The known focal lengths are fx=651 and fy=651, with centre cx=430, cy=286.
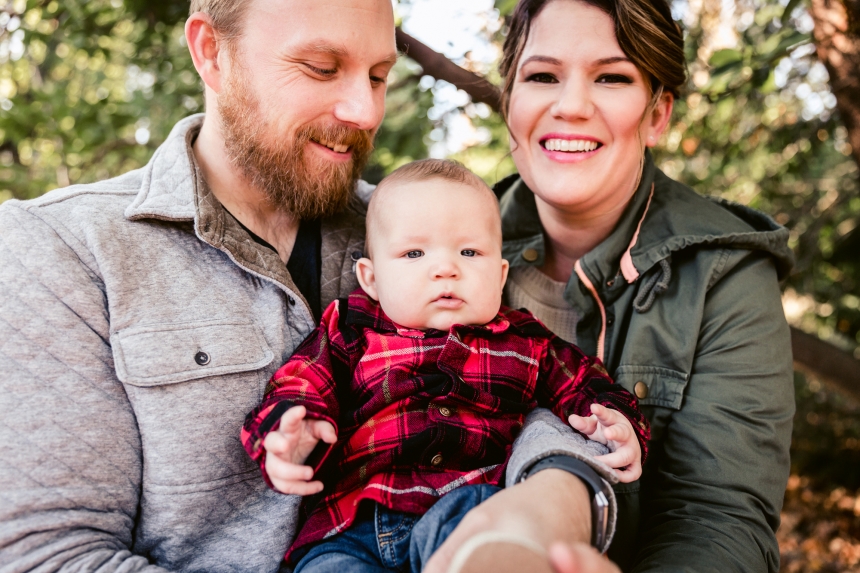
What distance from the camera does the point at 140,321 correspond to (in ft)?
6.09

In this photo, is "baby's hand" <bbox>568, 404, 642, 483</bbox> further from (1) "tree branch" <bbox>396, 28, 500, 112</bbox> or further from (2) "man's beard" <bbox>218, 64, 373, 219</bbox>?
(1) "tree branch" <bbox>396, 28, 500, 112</bbox>

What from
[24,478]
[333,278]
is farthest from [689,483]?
[24,478]

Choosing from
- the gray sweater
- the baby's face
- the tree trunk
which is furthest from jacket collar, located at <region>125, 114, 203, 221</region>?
the tree trunk

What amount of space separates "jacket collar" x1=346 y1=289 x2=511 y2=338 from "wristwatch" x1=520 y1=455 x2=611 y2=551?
497 mm

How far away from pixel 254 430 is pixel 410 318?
0.57 meters

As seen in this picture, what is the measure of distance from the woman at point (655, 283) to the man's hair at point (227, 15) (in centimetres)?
108

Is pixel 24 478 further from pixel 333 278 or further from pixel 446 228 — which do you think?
pixel 446 228

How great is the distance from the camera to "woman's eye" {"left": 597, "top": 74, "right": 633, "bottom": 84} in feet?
8.19

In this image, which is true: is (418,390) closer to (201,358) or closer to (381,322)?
(381,322)

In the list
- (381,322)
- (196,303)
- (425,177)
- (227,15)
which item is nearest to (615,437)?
(381,322)

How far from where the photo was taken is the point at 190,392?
1875 mm

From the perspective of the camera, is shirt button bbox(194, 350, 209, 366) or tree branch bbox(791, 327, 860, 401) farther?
tree branch bbox(791, 327, 860, 401)

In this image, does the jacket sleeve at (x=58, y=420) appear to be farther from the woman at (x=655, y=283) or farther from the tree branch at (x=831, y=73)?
the tree branch at (x=831, y=73)

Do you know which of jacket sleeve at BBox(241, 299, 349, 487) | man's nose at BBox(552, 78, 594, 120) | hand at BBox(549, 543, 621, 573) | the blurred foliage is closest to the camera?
hand at BBox(549, 543, 621, 573)
